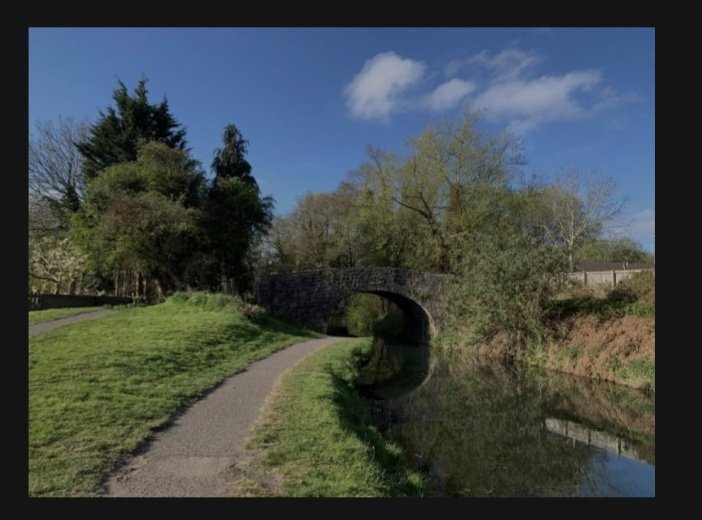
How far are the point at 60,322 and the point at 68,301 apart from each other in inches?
247

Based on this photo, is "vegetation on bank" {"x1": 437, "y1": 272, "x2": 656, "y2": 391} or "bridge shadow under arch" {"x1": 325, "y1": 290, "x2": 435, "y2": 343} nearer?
"vegetation on bank" {"x1": 437, "y1": 272, "x2": 656, "y2": 391}

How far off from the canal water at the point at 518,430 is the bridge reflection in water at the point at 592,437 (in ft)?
0.06

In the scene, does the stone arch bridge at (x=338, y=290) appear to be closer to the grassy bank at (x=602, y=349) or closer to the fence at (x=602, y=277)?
the fence at (x=602, y=277)

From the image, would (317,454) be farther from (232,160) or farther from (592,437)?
(232,160)

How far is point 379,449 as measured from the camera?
5930 mm

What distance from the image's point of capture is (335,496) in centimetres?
406

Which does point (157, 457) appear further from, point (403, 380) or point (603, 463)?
point (403, 380)

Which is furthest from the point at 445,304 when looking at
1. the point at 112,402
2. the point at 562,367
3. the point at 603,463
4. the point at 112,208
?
the point at 112,402

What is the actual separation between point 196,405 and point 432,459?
3590mm

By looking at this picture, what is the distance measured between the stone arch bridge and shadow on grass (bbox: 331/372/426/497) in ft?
36.3

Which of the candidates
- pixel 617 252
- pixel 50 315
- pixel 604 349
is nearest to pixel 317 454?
pixel 604 349

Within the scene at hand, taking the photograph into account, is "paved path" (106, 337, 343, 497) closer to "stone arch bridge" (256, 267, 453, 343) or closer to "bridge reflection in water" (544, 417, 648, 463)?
"bridge reflection in water" (544, 417, 648, 463)

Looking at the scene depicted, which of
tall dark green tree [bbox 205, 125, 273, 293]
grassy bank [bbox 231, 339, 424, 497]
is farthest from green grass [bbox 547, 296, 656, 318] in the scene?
tall dark green tree [bbox 205, 125, 273, 293]

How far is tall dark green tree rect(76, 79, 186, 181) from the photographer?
23266 millimetres
